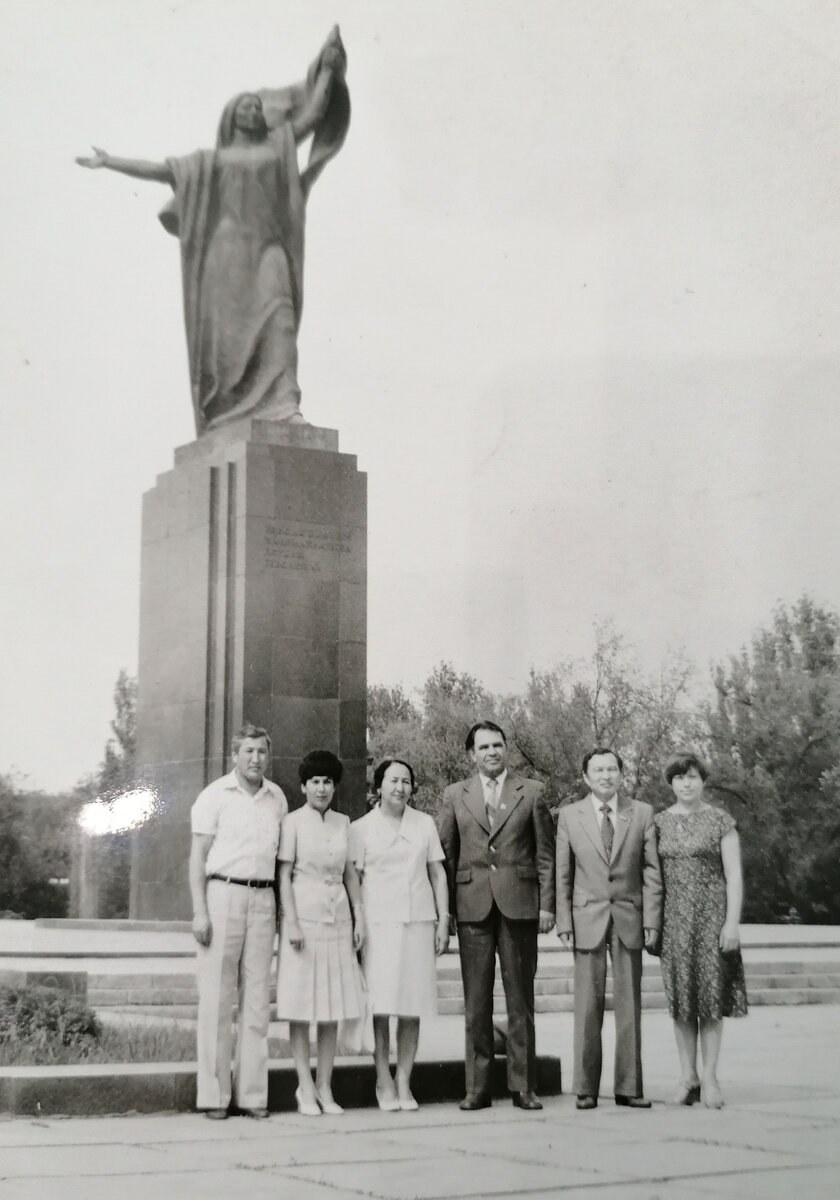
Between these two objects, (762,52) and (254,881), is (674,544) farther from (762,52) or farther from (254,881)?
(254,881)

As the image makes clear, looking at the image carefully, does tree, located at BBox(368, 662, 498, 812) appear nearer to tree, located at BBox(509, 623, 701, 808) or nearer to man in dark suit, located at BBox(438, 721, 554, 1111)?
tree, located at BBox(509, 623, 701, 808)

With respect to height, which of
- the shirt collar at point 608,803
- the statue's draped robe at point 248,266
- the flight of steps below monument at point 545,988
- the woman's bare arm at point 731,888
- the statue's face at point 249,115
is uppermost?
the statue's face at point 249,115

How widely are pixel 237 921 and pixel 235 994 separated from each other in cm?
29

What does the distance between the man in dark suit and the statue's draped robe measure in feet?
24.6

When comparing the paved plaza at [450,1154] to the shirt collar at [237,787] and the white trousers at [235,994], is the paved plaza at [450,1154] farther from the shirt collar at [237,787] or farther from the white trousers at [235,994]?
the shirt collar at [237,787]

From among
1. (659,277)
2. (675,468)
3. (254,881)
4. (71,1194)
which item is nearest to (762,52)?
(659,277)

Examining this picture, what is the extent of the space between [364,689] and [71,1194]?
8.92 metres

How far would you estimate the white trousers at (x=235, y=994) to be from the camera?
20.0 feet

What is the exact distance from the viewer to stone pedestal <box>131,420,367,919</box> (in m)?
13.1

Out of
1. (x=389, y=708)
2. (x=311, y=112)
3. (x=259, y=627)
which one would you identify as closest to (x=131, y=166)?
(x=311, y=112)

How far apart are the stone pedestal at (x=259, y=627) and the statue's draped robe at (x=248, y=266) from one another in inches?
19.6

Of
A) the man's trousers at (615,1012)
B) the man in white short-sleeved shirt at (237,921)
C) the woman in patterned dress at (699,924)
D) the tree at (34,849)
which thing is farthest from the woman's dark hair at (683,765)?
the tree at (34,849)

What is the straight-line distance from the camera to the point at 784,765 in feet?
65.6

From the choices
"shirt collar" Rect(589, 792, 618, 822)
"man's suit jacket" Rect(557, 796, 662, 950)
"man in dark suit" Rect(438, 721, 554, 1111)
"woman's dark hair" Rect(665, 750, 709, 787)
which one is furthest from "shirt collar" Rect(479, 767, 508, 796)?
"woman's dark hair" Rect(665, 750, 709, 787)
